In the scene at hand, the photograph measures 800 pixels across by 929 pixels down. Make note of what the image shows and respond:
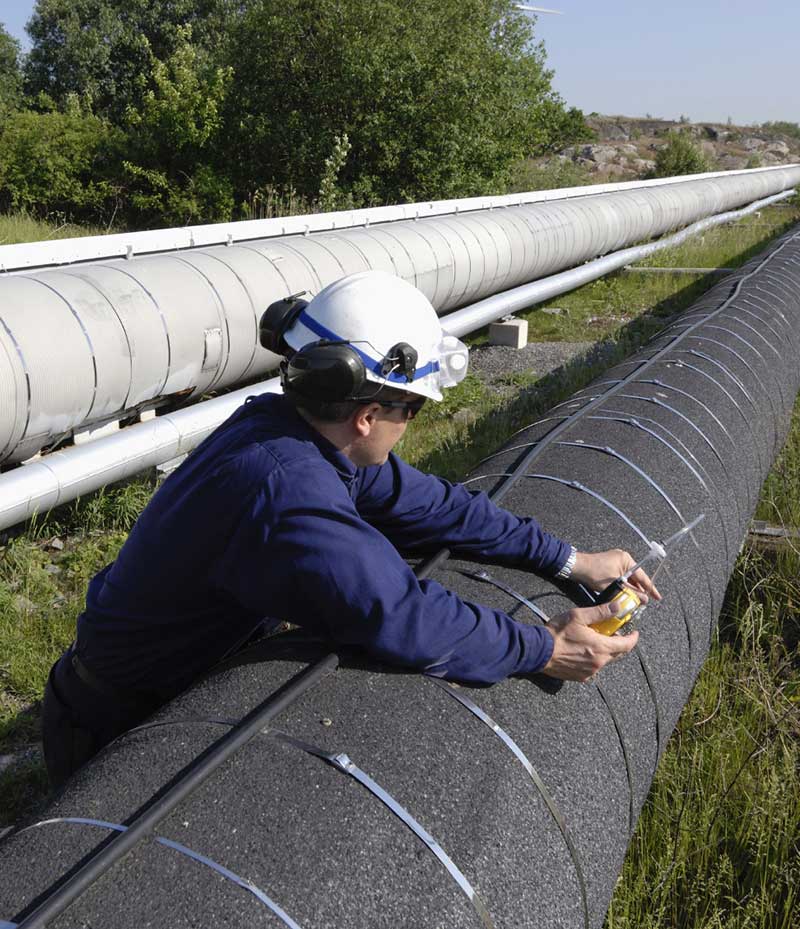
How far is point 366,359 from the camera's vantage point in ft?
6.84

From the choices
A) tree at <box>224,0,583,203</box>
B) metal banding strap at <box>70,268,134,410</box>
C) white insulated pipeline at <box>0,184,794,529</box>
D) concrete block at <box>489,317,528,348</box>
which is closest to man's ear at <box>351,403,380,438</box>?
white insulated pipeline at <box>0,184,794,529</box>

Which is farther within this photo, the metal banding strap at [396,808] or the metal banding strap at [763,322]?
the metal banding strap at [763,322]

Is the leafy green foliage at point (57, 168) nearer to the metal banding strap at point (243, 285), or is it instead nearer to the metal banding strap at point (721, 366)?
the metal banding strap at point (243, 285)

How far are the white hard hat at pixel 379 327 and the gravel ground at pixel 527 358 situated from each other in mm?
5894

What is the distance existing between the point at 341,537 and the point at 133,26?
39.8 metres

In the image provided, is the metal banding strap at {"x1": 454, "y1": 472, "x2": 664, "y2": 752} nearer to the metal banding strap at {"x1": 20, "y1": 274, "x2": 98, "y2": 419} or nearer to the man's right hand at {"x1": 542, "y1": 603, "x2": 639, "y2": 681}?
the man's right hand at {"x1": 542, "y1": 603, "x2": 639, "y2": 681}

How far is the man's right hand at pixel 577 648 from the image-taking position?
6.97ft

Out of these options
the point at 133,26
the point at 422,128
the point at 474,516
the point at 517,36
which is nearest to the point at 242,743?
the point at 474,516

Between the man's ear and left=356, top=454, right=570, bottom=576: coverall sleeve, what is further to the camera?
left=356, top=454, right=570, bottom=576: coverall sleeve

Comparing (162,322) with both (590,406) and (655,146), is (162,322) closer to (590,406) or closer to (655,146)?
(590,406)

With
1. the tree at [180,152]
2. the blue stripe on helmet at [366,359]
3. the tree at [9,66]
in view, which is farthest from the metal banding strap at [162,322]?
the tree at [9,66]

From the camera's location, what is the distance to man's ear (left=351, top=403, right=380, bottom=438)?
210cm

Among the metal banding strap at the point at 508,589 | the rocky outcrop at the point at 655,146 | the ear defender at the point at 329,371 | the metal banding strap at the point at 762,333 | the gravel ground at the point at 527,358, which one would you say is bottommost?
the gravel ground at the point at 527,358

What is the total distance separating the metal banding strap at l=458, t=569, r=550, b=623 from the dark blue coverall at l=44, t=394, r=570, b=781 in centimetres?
15
